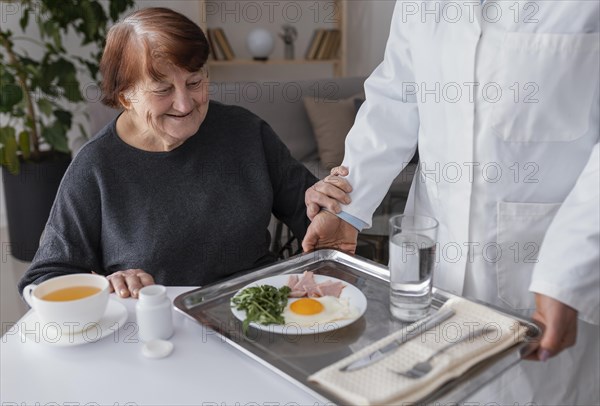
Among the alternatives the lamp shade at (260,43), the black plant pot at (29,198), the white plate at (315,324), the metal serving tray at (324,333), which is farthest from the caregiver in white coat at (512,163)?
the lamp shade at (260,43)

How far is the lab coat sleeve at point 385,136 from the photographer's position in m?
1.30

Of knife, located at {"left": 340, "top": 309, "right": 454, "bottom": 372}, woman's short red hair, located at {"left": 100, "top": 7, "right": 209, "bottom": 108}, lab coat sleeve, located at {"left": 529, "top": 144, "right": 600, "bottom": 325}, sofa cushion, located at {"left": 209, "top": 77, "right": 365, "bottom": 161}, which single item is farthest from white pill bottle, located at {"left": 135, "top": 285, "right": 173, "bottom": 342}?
sofa cushion, located at {"left": 209, "top": 77, "right": 365, "bottom": 161}

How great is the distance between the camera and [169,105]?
1.48 m

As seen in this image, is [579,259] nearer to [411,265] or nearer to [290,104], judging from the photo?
[411,265]

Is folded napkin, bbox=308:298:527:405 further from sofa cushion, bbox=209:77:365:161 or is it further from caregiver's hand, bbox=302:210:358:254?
sofa cushion, bbox=209:77:365:161

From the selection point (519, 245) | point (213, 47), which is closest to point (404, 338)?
point (519, 245)

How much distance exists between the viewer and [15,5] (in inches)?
144

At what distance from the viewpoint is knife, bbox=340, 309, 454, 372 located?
0.80 m

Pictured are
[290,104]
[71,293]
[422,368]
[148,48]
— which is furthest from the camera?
[290,104]

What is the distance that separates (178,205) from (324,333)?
70cm

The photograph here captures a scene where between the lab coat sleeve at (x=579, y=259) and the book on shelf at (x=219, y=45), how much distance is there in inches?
149

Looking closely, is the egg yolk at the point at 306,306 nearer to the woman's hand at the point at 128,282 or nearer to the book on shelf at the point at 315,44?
the woman's hand at the point at 128,282

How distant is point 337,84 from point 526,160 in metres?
2.72

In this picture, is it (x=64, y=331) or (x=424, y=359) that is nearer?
(x=424, y=359)
